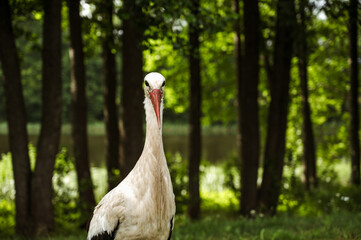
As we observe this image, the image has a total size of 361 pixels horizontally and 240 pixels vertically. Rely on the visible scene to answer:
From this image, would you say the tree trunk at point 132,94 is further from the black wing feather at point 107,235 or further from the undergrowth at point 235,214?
the black wing feather at point 107,235

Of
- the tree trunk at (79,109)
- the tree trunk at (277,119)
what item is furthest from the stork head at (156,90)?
the tree trunk at (79,109)

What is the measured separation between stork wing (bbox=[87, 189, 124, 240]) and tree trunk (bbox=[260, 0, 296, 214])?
6.25 meters

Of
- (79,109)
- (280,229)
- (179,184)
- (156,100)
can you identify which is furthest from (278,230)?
(79,109)

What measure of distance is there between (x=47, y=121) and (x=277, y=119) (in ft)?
17.3

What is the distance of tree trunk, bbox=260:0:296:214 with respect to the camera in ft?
31.7

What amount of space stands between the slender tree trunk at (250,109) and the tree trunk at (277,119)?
13.5 inches

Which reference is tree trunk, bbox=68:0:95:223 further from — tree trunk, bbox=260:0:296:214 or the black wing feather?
the black wing feather

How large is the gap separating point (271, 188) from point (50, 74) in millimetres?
5860

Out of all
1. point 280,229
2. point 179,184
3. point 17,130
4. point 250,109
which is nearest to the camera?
point 280,229

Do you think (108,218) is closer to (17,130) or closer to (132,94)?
(132,94)

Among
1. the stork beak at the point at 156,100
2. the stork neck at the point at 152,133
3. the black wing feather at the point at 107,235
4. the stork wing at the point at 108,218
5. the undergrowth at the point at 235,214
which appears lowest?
the undergrowth at the point at 235,214

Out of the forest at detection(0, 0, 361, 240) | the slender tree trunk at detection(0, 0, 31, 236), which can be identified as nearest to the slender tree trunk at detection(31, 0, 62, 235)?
the forest at detection(0, 0, 361, 240)

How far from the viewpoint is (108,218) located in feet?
12.7

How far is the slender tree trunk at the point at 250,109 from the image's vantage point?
9523 millimetres
